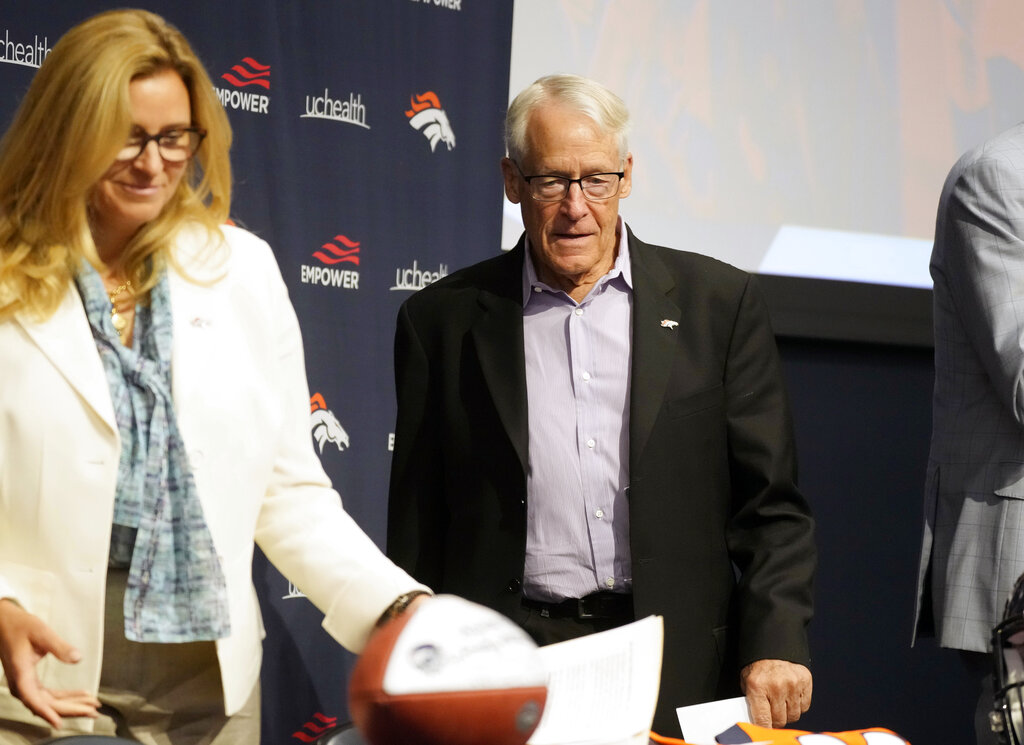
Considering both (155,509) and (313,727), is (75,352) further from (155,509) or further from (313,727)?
(313,727)

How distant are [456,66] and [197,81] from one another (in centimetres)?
218

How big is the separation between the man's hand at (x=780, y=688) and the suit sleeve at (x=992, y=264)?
2.14 feet

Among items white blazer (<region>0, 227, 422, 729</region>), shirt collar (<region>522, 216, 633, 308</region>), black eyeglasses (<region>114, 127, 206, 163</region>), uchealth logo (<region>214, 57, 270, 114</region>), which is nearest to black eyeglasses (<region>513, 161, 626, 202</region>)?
shirt collar (<region>522, 216, 633, 308</region>)

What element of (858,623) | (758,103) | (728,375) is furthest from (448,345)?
(858,623)

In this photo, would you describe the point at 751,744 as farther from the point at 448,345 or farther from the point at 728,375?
the point at 448,345

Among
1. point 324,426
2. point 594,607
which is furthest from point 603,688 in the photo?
point 324,426

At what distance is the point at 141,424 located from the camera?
1.54 m

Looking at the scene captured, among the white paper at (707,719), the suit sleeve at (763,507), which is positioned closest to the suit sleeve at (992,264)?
the suit sleeve at (763,507)

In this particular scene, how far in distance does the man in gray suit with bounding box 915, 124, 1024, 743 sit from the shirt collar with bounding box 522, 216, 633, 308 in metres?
0.67

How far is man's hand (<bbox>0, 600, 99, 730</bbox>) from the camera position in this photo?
4.28ft

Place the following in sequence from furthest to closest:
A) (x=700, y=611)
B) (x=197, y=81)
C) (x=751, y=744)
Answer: (x=700, y=611) → (x=197, y=81) → (x=751, y=744)

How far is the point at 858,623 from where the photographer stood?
13.5 feet

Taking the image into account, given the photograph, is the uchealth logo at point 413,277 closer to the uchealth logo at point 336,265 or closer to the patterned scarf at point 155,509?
the uchealth logo at point 336,265

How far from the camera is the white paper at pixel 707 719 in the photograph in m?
1.56
